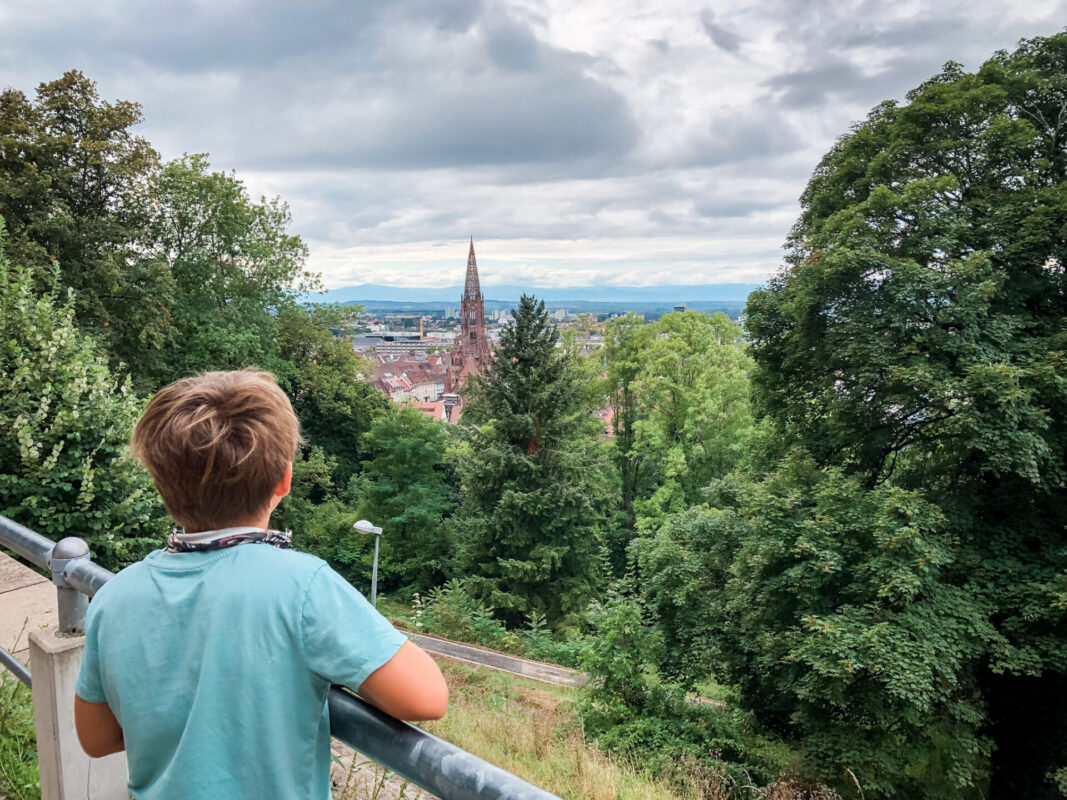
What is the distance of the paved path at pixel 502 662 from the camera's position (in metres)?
14.6

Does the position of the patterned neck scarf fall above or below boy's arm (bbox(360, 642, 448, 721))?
above

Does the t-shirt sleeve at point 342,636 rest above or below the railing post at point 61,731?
above

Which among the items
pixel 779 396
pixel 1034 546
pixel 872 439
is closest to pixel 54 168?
pixel 779 396

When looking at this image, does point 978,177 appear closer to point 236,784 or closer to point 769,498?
point 769,498

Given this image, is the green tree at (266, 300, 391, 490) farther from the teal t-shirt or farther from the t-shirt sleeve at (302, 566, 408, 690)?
the t-shirt sleeve at (302, 566, 408, 690)

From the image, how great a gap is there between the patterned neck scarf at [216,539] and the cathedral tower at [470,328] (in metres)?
85.6

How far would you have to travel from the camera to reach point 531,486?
74.3ft

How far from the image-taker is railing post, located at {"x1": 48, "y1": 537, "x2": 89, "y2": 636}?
6.32ft

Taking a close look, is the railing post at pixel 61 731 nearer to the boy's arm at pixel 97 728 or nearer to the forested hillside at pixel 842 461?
the boy's arm at pixel 97 728

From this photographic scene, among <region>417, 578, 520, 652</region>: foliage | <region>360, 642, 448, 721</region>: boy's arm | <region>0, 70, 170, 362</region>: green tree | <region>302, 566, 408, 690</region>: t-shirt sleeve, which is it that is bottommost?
<region>417, 578, 520, 652</region>: foliage

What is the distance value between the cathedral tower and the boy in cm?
8560

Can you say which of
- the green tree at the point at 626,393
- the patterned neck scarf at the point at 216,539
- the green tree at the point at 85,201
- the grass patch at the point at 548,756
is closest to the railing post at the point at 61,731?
the patterned neck scarf at the point at 216,539

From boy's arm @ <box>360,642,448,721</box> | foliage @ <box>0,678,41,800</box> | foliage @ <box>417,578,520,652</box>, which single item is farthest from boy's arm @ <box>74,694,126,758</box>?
foliage @ <box>417,578,520,652</box>

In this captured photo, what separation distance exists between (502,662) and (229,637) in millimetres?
15350
